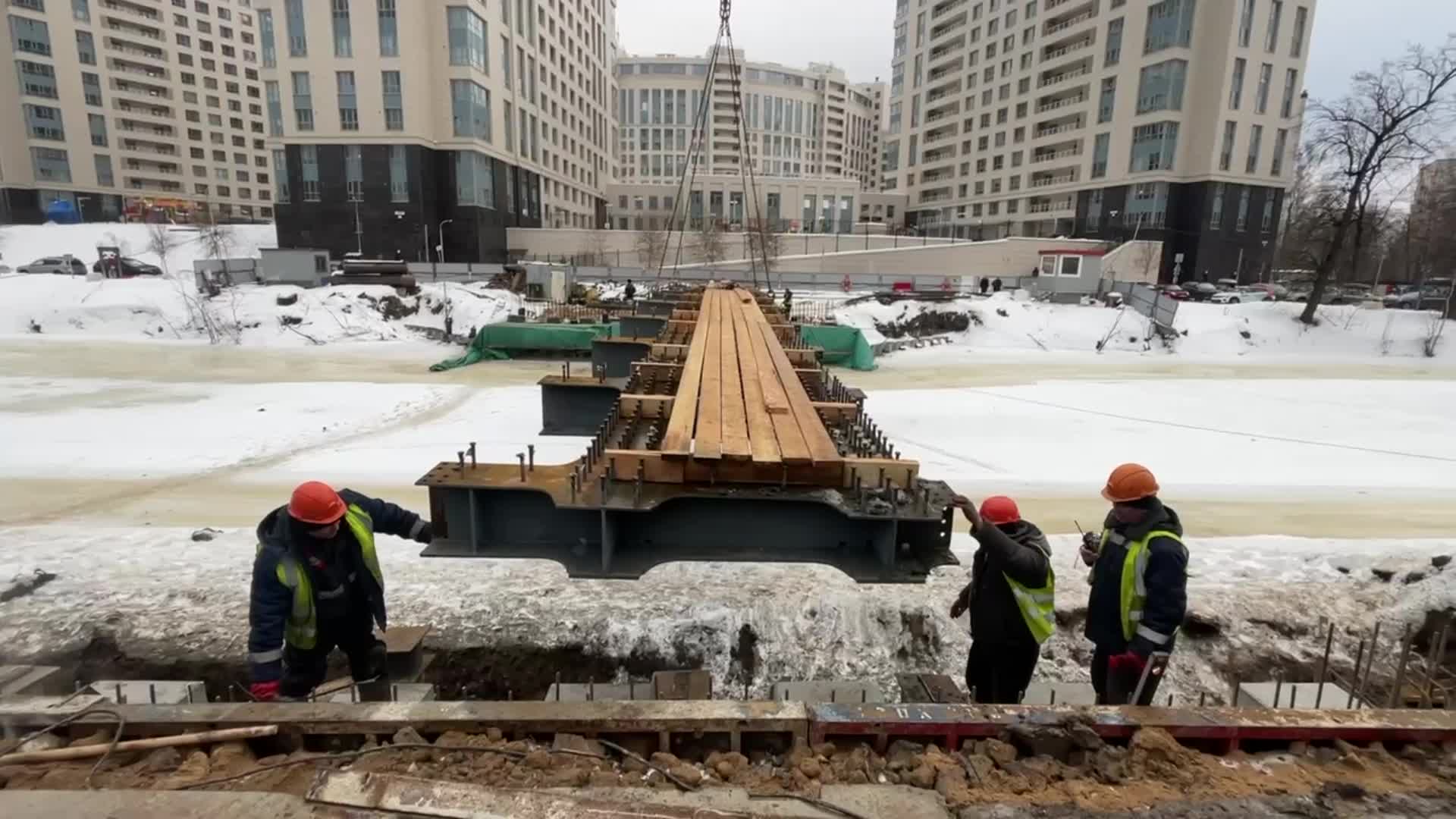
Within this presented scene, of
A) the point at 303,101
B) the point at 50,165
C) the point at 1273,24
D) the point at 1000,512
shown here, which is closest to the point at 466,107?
the point at 303,101

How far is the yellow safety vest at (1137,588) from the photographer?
12.0 feet

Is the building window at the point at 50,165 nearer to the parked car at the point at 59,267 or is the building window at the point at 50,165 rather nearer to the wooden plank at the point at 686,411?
the parked car at the point at 59,267

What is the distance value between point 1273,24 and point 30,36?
283ft

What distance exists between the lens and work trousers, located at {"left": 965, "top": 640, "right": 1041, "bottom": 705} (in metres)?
4.09

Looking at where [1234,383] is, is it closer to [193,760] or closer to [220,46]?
[193,760]

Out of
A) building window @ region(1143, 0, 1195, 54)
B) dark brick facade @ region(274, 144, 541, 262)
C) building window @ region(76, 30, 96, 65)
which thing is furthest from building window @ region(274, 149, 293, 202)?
building window @ region(1143, 0, 1195, 54)

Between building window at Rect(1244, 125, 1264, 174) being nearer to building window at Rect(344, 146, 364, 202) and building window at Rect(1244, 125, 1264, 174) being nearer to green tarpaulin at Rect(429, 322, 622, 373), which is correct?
green tarpaulin at Rect(429, 322, 622, 373)

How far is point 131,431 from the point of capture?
12.3 meters

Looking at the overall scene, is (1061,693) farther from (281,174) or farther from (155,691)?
(281,174)

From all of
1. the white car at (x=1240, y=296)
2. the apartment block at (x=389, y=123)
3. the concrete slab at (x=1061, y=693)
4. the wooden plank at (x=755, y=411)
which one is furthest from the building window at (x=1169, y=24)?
the concrete slab at (x=1061, y=693)

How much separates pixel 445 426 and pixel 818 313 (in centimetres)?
1628

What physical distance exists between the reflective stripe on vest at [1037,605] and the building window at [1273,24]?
54.7 metres

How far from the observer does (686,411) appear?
15.9 ft

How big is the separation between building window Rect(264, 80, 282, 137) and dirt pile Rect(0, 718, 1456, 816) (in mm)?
45551
